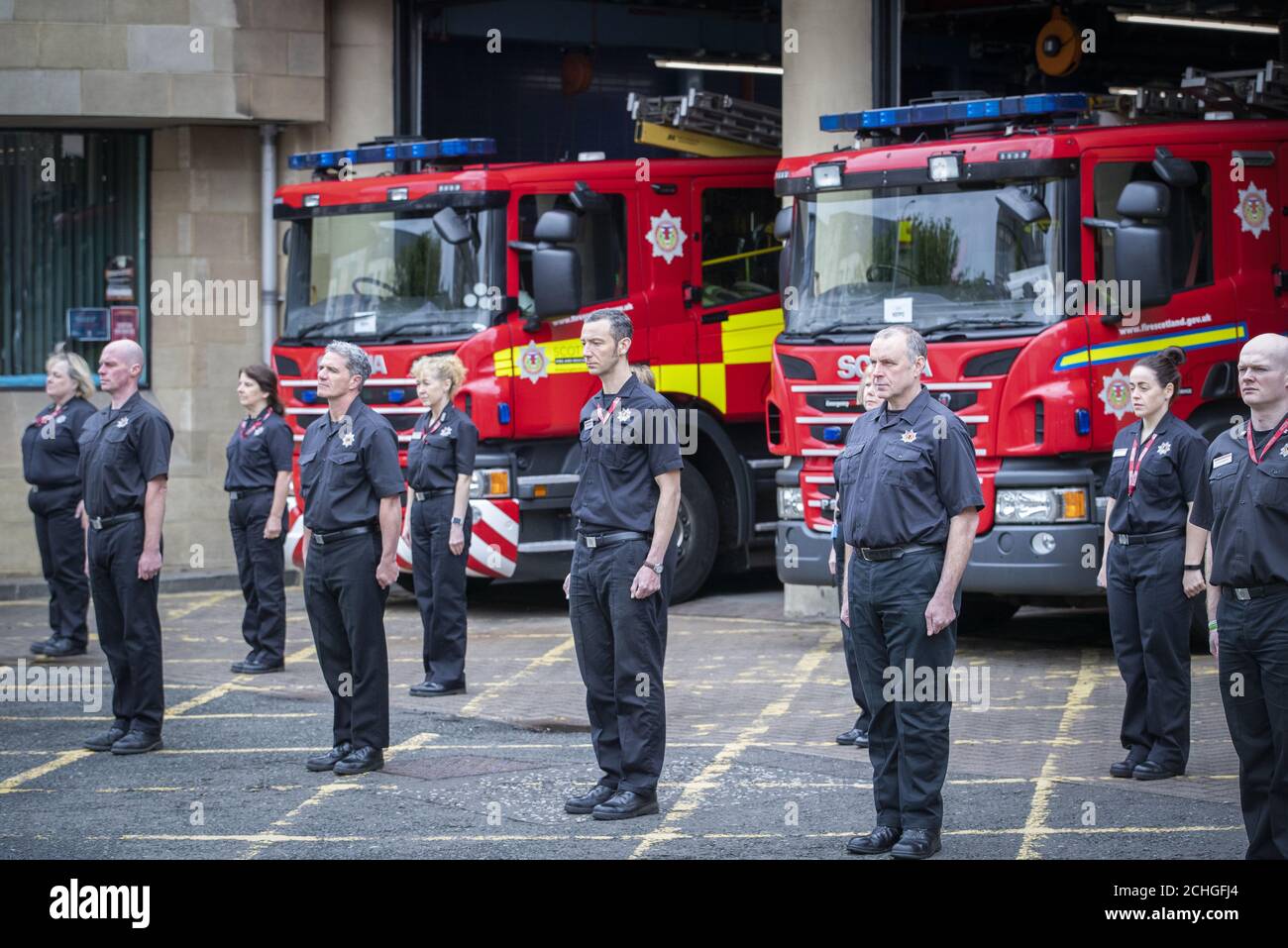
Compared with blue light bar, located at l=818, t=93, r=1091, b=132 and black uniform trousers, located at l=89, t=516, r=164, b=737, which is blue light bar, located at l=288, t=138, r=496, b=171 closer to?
blue light bar, located at l=818, t=93, r=1091, b=132

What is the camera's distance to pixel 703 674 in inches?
484

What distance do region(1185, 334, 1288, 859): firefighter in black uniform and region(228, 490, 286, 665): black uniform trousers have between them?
277 inches

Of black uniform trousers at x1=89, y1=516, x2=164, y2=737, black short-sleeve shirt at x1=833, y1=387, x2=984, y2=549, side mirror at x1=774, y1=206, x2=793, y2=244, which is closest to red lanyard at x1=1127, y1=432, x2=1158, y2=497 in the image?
black short-sleeve shirt at x1=833, y1=387, x2=984, y2=549

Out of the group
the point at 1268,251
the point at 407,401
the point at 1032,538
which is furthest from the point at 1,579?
the point at 1268,251

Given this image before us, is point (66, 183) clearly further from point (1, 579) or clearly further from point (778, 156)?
point (778, 156)

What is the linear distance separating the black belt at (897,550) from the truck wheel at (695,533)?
24.7 ft

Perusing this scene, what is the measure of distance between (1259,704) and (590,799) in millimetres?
2869

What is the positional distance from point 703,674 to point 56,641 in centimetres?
436

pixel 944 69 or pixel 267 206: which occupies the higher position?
pixel 944 69

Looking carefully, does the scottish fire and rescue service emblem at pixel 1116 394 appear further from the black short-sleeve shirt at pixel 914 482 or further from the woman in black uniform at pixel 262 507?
the woman in black uniform at pixel 262 507

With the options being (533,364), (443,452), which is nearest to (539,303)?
(533,364)

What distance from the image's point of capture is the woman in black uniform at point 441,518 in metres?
11.6

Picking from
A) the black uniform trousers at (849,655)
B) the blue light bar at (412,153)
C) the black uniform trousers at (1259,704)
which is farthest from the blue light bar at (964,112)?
the black uniform trousers at (1259,704)

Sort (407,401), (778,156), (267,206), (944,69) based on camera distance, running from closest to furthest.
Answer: (407,401) → (778,156) → (267,206) → (944,69)
